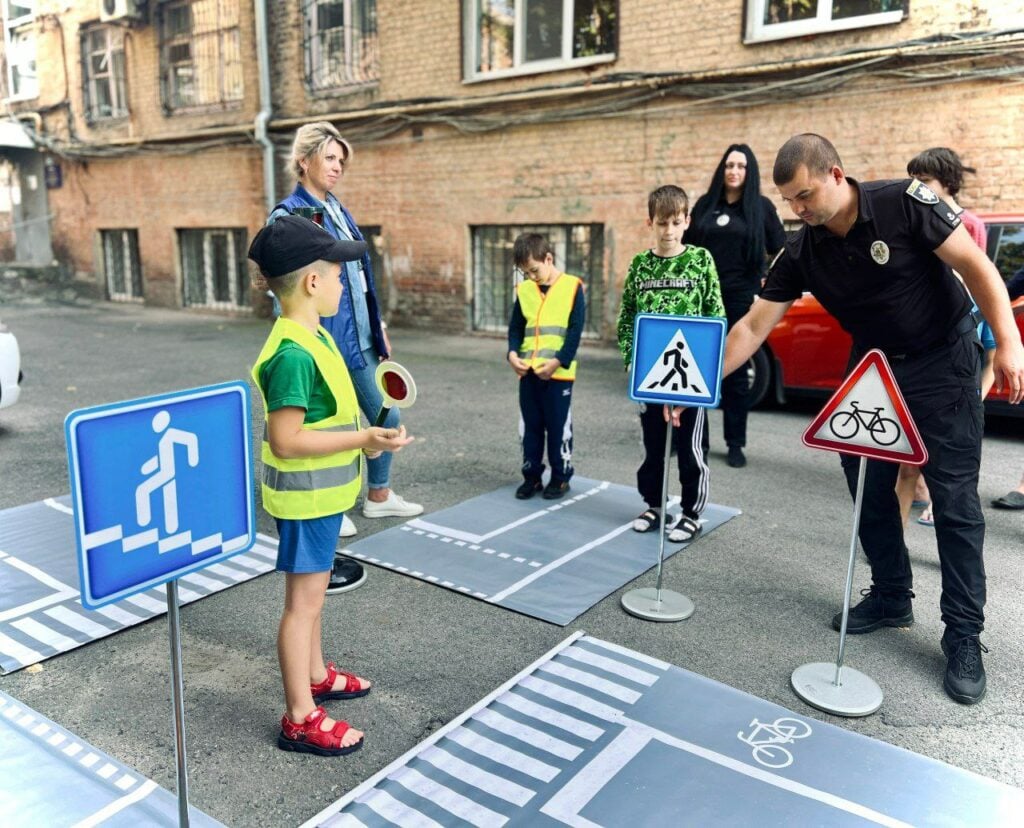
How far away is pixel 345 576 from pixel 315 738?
1362 millimetres

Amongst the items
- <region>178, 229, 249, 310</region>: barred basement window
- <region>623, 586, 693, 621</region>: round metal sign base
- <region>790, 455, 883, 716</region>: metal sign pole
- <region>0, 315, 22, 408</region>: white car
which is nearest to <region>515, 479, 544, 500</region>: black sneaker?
<region>623, 586, 693, 621</region>: round metal sign base

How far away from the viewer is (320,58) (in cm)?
1456

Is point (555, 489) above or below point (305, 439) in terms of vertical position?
below

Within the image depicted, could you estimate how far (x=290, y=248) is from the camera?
248cm

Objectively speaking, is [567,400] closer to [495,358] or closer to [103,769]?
[103,769]

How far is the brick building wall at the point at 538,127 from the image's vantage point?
8.79 meters

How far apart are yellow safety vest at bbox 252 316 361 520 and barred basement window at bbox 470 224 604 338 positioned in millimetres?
9062

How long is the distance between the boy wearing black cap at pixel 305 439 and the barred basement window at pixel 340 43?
12.5 meters

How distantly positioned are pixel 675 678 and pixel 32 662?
2.52 m

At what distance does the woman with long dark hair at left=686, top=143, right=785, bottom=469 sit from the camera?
18.5ft

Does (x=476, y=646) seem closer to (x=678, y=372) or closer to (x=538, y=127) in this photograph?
(x=678, y=372)

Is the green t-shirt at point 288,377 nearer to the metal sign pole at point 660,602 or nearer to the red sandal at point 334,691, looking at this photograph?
the red sandal at point 334,691

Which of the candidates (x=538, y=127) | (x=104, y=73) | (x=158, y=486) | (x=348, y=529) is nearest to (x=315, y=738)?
(x=158, y=486)

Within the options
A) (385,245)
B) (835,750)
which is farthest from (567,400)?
(385,245)
